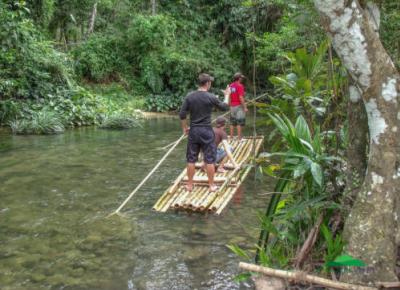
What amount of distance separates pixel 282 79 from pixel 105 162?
6.39m

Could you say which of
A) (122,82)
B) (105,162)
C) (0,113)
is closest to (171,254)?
(105,162)

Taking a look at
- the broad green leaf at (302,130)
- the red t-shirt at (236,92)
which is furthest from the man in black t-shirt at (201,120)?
the red t-shirt at (236,92)

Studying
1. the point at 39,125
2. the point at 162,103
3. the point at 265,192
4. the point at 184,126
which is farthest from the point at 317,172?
the point at 162,103

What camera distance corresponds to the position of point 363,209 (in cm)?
346

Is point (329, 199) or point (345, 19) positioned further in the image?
point (329, 199)

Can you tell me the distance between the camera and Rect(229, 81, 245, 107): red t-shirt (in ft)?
33.7

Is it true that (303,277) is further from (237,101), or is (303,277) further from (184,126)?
(237,101)

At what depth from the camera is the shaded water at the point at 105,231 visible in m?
4.59

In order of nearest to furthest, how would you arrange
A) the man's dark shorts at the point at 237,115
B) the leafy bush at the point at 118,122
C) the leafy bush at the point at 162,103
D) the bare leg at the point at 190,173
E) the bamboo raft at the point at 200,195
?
the bamboo raft at the point at 200,195 → the bare leg at the point at 190,173 → the man's dark shorts at the point at 237,115 → the leafy bush at the point at 118,122 → the leafy bush at the point at 162,103

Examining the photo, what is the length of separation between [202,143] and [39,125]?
838cm

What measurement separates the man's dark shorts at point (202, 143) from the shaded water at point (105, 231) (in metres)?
0.79

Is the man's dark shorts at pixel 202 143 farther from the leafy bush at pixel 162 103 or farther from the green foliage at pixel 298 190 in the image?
the leafy bush at pixel 162 103

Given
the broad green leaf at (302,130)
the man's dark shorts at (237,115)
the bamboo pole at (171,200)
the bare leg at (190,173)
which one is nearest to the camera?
the broad green leaf at (302,130)

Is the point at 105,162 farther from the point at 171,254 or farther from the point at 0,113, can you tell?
the point at 0,113
